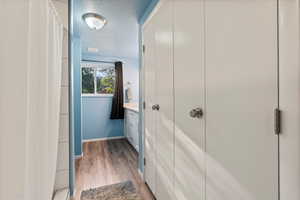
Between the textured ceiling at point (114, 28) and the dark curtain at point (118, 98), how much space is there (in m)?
0.42

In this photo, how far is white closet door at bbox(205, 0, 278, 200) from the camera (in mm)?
530

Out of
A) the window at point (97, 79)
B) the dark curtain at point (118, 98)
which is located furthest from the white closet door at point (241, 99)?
the window at point (97, 79)

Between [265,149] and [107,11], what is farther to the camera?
[107,11]

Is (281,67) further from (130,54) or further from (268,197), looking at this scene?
(130,54)

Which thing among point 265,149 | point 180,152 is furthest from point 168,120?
point 265,149

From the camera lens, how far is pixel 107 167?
2256 mm

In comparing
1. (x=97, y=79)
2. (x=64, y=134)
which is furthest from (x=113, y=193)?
(x=97, y=79)

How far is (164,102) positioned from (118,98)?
2589 millimetres

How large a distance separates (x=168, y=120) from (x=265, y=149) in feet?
2.56

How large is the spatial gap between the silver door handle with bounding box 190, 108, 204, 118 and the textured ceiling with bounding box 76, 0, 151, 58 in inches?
57.6

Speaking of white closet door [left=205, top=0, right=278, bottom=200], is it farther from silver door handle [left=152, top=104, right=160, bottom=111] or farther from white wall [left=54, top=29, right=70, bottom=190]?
white wall [left=54, top=29, right=70, bottom=190]

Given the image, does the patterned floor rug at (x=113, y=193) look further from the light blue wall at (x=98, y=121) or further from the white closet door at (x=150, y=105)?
the light blue wall at (x=98, y=121)

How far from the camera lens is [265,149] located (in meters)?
0.55

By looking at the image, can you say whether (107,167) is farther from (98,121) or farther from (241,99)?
(241,99)
